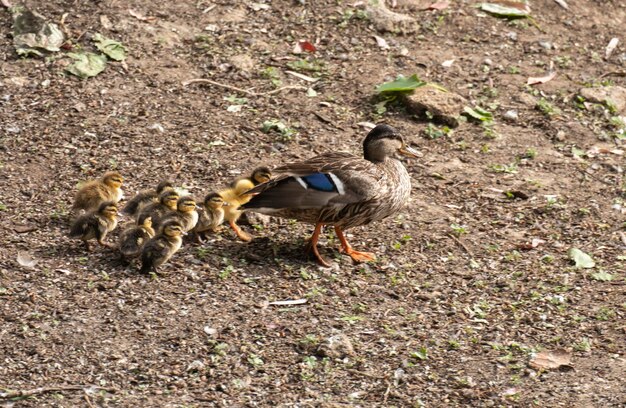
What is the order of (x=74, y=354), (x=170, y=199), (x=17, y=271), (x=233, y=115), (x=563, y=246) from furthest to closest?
1. (x=233, y=115)
2. (x=563, y=246)
3. (x=170, y=199)
4. (x=17, y=271)
5. (x=74, y=354)

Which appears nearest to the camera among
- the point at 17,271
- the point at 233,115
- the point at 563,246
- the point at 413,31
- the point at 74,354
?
the point at 74,354

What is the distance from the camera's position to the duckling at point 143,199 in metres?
8.36

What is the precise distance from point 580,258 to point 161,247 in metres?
3.27

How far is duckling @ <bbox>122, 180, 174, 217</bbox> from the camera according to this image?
8359mm

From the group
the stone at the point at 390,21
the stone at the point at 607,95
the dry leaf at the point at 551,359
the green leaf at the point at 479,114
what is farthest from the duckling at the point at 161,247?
the stone at the point at 607,95

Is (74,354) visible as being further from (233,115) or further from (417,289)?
(233,115)

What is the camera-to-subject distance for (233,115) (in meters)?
10.1

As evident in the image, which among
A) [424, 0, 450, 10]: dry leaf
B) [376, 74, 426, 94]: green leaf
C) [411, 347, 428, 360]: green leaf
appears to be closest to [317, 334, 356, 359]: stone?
[411, 347, 428, 360]: green leaf

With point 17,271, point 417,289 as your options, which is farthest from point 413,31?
point 17,271

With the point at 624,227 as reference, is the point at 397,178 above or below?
above

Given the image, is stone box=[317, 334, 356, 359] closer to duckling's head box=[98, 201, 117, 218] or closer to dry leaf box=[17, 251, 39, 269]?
duckling's head box=[98, 201, 117, 218]

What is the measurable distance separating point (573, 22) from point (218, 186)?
552cm

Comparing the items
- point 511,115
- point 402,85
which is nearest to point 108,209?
point 402,85

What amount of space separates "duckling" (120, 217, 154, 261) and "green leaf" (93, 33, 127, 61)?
3.27 metres
